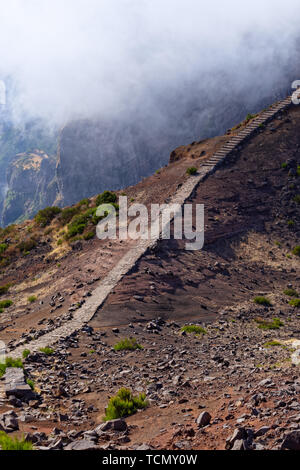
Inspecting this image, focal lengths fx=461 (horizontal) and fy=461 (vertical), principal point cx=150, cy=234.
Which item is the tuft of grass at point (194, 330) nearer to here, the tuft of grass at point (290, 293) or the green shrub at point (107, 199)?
the tuft of grass at point (290, 293)

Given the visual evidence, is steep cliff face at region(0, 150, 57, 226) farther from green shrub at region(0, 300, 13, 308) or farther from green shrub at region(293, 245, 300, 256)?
green shrub at region(293, 245, 300, 256)

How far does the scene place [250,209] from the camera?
31.6 m

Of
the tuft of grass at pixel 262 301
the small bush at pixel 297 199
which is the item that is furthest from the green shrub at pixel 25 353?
the small bush at pixel 297 199

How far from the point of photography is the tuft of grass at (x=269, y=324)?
21000 mm

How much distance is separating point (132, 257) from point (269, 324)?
8114mm

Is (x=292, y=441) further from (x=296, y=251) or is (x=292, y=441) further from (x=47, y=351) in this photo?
(x=296, y=251)

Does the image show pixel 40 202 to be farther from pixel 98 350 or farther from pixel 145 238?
pixel 98 350

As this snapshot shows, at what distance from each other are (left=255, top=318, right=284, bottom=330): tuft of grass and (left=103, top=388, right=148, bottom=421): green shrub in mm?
10348

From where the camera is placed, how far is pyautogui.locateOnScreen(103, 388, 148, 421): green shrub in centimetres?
1135

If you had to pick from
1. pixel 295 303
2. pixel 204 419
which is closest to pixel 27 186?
pixel 295 303

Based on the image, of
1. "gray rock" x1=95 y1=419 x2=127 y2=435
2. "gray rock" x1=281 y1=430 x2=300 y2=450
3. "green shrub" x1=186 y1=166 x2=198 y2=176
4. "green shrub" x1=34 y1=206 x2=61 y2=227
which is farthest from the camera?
"green shrub" x1=34 y1=206 x2=61 y2=227

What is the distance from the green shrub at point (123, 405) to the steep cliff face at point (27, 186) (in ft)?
423

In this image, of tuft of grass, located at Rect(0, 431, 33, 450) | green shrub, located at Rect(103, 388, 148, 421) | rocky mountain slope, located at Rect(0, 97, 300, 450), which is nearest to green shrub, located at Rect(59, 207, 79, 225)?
rocky mountain slope, located at Rect(0, 97, 300, 450)

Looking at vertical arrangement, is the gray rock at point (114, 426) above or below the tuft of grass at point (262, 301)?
above
